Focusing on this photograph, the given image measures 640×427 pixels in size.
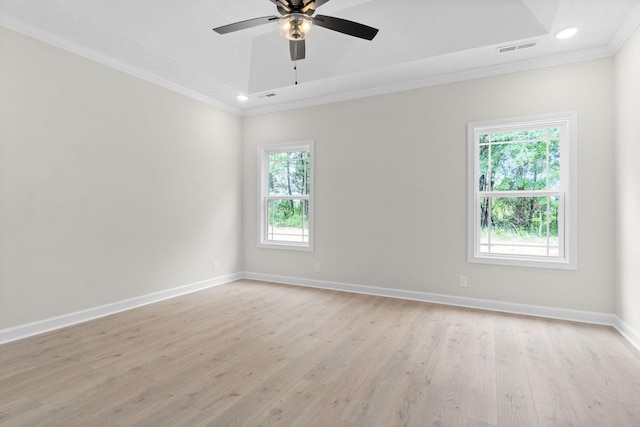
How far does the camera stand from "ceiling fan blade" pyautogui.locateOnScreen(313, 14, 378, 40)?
2299 millimetres

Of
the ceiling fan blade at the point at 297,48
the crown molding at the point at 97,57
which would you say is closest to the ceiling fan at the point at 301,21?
the ceiling fan blade at the point at 297,48

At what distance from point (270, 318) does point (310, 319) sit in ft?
1.44

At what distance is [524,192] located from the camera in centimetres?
386

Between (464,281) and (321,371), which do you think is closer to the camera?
(321,371)

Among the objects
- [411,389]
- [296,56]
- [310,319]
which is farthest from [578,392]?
[296,56]

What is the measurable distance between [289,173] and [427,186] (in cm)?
223

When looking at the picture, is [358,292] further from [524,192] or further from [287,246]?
[524,192]

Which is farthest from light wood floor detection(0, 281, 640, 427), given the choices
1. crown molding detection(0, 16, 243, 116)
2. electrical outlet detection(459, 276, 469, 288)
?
crown molding detection(0, 16, 243, 116)

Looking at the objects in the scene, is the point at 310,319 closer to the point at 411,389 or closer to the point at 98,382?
the point at 411,389

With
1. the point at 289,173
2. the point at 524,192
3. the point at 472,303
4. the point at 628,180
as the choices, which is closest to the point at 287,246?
the point at 289,173

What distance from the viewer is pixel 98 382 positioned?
7.53 feet

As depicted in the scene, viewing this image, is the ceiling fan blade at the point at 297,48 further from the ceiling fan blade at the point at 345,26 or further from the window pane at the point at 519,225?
the window pane at the point at 519,225

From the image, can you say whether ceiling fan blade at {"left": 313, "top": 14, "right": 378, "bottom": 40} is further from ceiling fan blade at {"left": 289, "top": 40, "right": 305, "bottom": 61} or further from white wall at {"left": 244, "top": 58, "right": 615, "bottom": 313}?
white wall at {"left": 244, "top": 58, "right": 615, "bottom": 313}

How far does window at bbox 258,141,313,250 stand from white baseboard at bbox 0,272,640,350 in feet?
2.26
